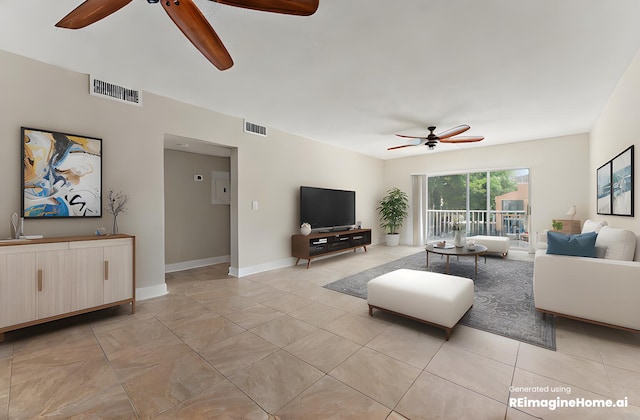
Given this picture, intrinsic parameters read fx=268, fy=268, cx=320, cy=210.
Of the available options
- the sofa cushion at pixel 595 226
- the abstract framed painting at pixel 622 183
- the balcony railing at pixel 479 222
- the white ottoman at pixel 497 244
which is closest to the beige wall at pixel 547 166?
the balcony railing at pixel 479 222

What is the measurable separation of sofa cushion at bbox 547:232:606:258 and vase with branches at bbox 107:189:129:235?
177 inches

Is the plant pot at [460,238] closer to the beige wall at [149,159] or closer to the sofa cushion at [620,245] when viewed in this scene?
the sofa cushion at [620,245]

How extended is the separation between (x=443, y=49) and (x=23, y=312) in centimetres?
420

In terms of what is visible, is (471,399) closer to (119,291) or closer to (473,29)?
(473,29)

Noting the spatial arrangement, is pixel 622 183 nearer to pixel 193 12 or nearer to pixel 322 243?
pixel 322 243

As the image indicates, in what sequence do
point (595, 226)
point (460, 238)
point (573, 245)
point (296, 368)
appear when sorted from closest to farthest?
point (296, 368)
point (573, 245)
point (595, 226)
point (460, 238)

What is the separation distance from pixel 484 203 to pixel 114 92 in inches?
303

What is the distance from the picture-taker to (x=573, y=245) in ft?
8.11

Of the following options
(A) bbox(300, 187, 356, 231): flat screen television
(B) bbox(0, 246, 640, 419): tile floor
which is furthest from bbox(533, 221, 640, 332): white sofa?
(A) bbox(300, 187, 356, 231): flat screen television

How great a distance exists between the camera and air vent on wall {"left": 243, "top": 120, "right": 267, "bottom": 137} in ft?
14.0

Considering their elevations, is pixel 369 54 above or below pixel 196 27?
above

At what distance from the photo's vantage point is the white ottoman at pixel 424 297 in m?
2.25

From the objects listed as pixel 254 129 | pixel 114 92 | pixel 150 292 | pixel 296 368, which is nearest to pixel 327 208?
pixel 254 129

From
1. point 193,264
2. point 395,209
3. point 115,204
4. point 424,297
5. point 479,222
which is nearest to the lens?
point 424,297
